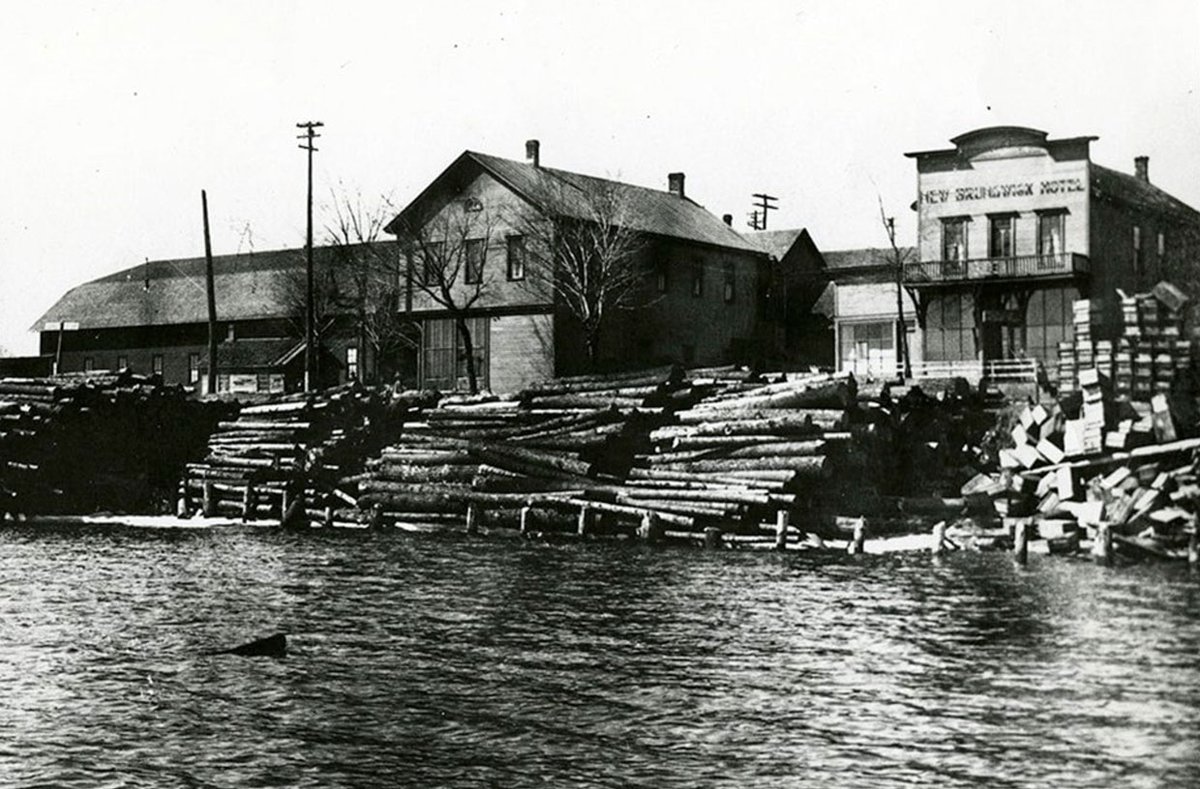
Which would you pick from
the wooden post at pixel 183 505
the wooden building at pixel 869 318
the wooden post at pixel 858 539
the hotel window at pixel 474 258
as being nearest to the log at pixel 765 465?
the wooden post at pixel 858 539

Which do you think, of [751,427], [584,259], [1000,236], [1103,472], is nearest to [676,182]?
[584,259]

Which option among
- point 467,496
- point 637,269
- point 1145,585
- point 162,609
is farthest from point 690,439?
point 637,269

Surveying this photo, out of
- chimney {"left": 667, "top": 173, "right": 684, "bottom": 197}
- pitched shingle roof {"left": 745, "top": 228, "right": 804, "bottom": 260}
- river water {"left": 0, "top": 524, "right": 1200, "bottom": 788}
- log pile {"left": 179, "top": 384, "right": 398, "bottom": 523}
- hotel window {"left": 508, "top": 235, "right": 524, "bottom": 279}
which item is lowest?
river water {"left": 0, "top": 524, "right": 1200, "bottom": 788}

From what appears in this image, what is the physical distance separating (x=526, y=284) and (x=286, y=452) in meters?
15.5

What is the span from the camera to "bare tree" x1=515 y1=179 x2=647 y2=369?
49938 millimetres

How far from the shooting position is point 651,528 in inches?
1085

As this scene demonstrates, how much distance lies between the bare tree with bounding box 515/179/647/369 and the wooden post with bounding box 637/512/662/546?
73.3 ft

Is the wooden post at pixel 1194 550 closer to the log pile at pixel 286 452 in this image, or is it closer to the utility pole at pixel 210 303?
the log pile at pixel 286 452

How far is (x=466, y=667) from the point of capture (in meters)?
12.9

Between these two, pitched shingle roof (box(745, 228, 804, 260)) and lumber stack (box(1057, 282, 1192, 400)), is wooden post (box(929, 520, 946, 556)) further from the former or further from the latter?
pitched shingle roof (box(745, 228, 804, 260))

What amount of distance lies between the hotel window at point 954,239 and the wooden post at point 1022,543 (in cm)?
2645

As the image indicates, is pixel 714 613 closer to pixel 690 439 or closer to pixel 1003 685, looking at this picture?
pixel 1003 685

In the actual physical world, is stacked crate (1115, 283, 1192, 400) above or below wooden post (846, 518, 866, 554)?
above

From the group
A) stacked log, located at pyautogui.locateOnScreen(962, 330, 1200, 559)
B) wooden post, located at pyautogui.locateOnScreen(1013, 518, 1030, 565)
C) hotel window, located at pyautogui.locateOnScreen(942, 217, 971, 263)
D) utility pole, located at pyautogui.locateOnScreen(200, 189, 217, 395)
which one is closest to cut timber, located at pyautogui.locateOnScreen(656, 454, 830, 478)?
stacked log, located at pyautogui.locateOnScreen(962, 330, 1200, 559)
